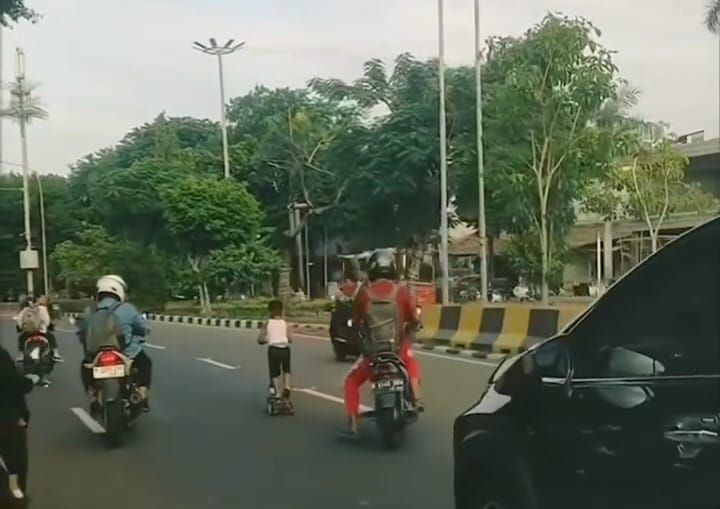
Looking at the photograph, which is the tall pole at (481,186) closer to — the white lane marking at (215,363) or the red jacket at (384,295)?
the white lane marking at (215,363)

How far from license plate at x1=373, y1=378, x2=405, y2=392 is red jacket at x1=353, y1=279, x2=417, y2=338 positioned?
0.60 metres

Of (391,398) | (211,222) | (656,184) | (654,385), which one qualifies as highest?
(656,184)

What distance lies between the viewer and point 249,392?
1322 cm

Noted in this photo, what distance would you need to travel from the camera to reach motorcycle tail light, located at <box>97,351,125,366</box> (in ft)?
30.6

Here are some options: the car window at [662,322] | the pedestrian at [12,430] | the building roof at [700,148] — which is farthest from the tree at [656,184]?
the car window at [662,322]

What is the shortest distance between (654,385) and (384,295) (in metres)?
5.97

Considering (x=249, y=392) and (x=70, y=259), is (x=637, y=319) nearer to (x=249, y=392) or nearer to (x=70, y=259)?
(x=249, y=392)

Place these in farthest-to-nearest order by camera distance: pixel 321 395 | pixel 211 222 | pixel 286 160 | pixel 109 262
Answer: pixel 286 160 → pixel 211 222 → pixel 109 262 → pixel 321 395

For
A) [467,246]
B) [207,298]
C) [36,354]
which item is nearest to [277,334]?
[36,354]

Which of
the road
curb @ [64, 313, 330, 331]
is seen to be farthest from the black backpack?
curb @ [64, 313, 330, 331]

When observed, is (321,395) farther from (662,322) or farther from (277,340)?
(662,322)

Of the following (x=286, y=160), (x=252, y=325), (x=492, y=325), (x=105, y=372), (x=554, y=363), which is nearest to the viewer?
(x=554, y=363)

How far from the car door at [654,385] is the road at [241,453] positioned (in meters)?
3.35

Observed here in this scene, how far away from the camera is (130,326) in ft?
32.6
